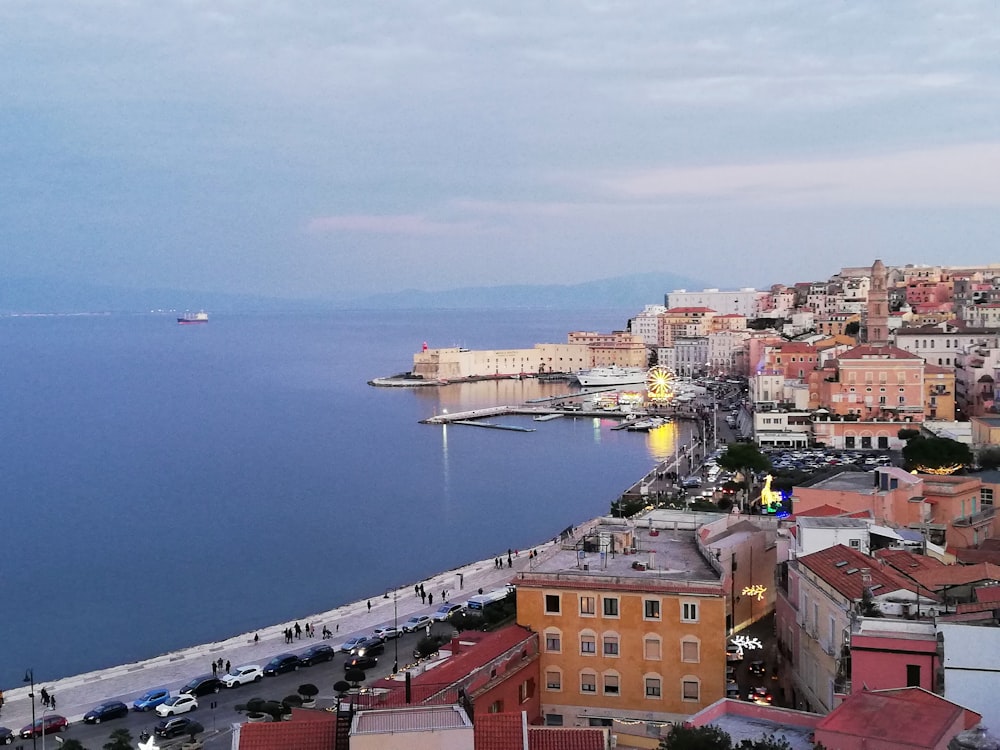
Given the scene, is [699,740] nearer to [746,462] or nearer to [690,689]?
[690,689]

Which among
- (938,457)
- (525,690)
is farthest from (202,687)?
(938,457)

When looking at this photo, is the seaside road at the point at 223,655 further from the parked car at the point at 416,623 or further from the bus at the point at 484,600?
the bus at the point at 484,600

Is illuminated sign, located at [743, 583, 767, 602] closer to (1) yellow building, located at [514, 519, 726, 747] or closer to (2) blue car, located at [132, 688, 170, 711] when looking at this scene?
(1) yellow building, located at [514, 519, 726, 747]

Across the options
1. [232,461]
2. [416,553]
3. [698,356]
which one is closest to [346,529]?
[416,553]

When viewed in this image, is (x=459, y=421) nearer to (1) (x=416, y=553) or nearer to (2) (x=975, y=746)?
(1) (x=416, y=553)

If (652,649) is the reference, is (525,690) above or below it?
below

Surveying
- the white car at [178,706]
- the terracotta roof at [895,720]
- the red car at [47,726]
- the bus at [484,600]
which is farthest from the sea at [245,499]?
the terracotta roof at [895,720]
